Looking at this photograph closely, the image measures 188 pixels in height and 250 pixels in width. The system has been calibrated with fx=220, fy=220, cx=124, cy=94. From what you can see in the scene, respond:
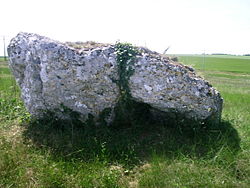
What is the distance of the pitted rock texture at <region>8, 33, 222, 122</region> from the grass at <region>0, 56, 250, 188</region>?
42cm

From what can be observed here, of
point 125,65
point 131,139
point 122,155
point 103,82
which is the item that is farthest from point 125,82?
point 122,155

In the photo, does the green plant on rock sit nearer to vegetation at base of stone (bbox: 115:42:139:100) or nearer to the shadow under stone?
vegetation at base of stone (bbox: 115:42:139:100)

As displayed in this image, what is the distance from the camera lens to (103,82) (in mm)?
4453

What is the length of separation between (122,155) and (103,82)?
1.50m

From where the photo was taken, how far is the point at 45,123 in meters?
4.87

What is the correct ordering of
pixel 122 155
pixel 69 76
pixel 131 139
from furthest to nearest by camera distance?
pixel 69 76, pixel 131 139, pixel 122 155

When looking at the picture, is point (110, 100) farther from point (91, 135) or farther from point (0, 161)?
point (0, 161)

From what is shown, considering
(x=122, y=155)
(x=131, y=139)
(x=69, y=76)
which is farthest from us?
(x=69, y=76)

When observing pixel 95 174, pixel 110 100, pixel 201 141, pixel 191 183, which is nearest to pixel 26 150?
pixel 95 174

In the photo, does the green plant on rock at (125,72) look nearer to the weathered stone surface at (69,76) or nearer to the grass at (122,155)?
the weathered stone surface at (69,76)

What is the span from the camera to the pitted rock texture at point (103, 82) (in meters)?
4.36

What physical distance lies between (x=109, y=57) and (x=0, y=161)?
2.63m

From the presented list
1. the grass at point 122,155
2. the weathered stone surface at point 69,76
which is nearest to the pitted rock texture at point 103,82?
the weathered stone surface at point 69,76

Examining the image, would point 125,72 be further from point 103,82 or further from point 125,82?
point 103,82
